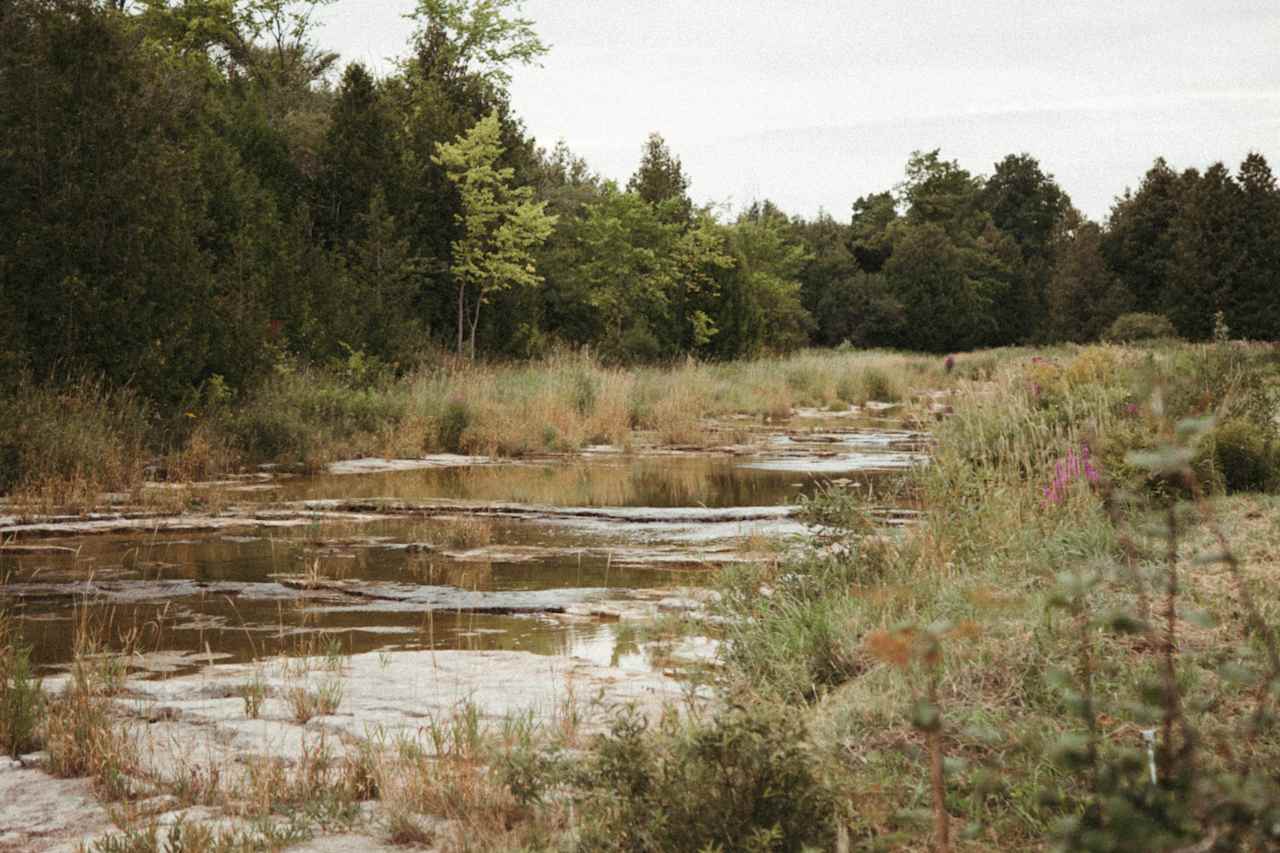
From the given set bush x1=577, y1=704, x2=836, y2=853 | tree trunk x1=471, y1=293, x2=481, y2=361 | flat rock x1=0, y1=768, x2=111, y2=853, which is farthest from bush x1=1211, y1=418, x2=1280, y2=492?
tree trunk x1=471, y1=293, x2=481, y2=361

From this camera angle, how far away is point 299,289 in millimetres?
16594

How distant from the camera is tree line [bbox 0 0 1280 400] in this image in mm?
10961

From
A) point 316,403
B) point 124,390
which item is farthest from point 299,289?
point 124,390

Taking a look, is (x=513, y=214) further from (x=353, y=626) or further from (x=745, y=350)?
(x=353, y=626)

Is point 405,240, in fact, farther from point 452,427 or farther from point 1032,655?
point 1032,655

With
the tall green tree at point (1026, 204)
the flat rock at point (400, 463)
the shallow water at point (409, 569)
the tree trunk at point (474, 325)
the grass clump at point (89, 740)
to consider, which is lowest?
the flat rock at point (400, 463)

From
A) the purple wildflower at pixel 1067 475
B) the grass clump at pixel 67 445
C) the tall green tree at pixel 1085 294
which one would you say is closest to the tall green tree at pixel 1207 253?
the tall green tree at pixel 1085 294

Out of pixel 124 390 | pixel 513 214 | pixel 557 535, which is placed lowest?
pixel 557 535

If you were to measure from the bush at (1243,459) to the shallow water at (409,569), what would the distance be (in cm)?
273

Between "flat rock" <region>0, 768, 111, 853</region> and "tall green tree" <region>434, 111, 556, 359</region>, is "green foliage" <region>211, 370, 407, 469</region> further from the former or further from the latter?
"flat rock" <region>0, 768, 111, 853</region>

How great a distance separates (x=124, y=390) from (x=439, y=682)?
7758mm

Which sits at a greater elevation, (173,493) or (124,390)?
(124,390)

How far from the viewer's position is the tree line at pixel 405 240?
10961 millimetres

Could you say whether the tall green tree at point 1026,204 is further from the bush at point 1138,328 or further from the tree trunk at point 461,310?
the tree trunk at point 461,310
